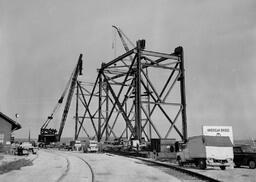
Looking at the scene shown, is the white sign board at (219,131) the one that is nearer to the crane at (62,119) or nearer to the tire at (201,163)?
the tire at (201,163)

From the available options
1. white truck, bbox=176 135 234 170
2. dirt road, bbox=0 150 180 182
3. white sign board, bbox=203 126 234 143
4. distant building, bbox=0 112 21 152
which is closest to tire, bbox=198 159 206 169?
white truck, bbox=176 135 234 170

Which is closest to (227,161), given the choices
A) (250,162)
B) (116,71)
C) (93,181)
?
(250,162)

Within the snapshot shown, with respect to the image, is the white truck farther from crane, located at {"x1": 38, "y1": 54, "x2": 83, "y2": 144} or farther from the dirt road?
crane, located at {"x1": 38, "y1": 54, "x2": 83, "y2": 144}

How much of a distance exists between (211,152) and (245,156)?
359cm

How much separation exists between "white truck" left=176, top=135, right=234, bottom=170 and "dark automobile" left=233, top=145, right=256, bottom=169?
214 centimetres

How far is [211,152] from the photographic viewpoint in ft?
63.9

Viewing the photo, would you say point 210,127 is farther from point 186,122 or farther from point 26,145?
point 26,145

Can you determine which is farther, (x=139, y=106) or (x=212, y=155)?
(x=139, y=106)

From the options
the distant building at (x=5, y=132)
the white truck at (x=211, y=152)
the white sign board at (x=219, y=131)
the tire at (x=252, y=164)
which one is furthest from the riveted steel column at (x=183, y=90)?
the distant building at (x=5, y=132)

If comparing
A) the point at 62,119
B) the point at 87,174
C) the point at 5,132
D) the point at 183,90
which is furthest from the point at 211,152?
the point at 62,119

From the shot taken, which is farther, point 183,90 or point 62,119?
point 62,119

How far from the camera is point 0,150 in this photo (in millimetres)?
39562

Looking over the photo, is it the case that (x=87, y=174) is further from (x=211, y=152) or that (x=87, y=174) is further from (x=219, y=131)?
(x=219, y=131)

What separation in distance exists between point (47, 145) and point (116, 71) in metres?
33.1
